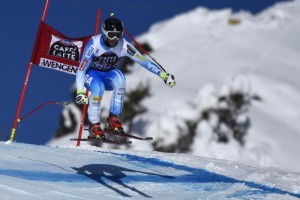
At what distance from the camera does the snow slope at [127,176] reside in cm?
1034

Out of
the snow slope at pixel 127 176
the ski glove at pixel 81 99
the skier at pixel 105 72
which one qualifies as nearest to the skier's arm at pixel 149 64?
the skier at pixel 105 72

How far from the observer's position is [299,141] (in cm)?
5984

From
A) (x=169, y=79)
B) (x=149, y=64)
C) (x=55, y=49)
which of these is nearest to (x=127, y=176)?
(x=169, y=79)

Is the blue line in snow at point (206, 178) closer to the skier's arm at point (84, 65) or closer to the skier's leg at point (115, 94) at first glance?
the skier's leg at point (115, 94)

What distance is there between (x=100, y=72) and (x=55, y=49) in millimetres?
3266

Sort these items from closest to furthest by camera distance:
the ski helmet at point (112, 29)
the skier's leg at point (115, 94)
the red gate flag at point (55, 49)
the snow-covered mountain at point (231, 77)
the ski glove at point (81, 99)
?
the ski glove at point (81, 99) < the ski helmet at point (112, 29) < the skier's leg at point (115, 94) < the red gate flag at point (55, 49) < the snow-covered mountain at point (231, 77)

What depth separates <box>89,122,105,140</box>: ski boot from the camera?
35.9ft

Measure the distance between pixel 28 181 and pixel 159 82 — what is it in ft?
199

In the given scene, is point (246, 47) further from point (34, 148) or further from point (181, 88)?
point (34, 148)

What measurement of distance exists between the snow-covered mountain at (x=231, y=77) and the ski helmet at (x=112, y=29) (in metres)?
38.4

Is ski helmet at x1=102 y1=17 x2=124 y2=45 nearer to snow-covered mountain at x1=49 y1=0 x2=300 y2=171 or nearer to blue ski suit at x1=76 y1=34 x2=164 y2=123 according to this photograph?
blue ski suit at x1=76 y1=34 x2=164 y2=123

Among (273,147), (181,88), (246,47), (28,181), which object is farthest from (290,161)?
(28,181)

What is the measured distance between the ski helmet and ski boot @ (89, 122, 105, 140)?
122cm

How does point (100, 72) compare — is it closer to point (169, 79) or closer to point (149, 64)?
point (149, 64)
